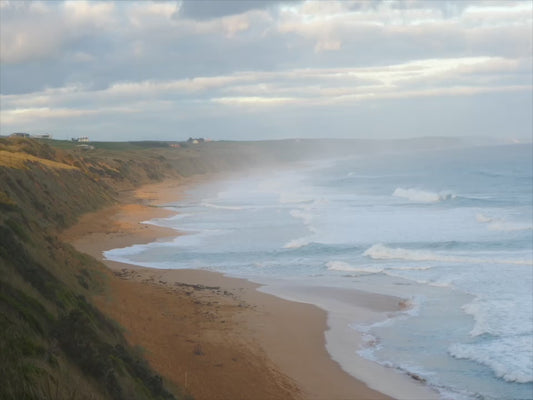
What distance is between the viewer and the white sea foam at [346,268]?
2544 cm

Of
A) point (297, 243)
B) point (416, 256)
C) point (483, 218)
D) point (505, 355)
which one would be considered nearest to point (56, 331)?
point (505, 355)

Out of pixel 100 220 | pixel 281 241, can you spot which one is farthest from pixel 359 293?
pixel 100 220

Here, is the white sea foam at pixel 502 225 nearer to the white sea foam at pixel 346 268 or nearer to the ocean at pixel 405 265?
the ocean at pixel 405 265

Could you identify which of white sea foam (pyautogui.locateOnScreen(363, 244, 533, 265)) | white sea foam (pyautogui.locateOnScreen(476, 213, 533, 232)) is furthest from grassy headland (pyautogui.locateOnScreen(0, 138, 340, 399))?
white sea foam (pyautogui.locateOnScreen(476, 213, 533, 232))

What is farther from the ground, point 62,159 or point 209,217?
point 62,159

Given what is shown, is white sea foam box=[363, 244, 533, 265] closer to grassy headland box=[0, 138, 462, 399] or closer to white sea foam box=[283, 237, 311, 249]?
white sea foam box=[283, 237, 311, 249]

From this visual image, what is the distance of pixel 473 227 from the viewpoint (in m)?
36.1

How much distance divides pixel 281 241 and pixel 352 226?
6.89 meters

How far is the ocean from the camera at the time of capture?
15148mm

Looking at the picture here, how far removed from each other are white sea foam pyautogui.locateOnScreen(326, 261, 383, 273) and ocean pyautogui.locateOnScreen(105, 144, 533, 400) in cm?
4

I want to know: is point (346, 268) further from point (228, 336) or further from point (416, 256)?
point (228, 336)

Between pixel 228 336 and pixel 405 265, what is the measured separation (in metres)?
12.1

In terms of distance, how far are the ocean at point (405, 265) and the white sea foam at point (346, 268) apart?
0.15 ft

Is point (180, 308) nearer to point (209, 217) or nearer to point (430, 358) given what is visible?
point (430, 358)
